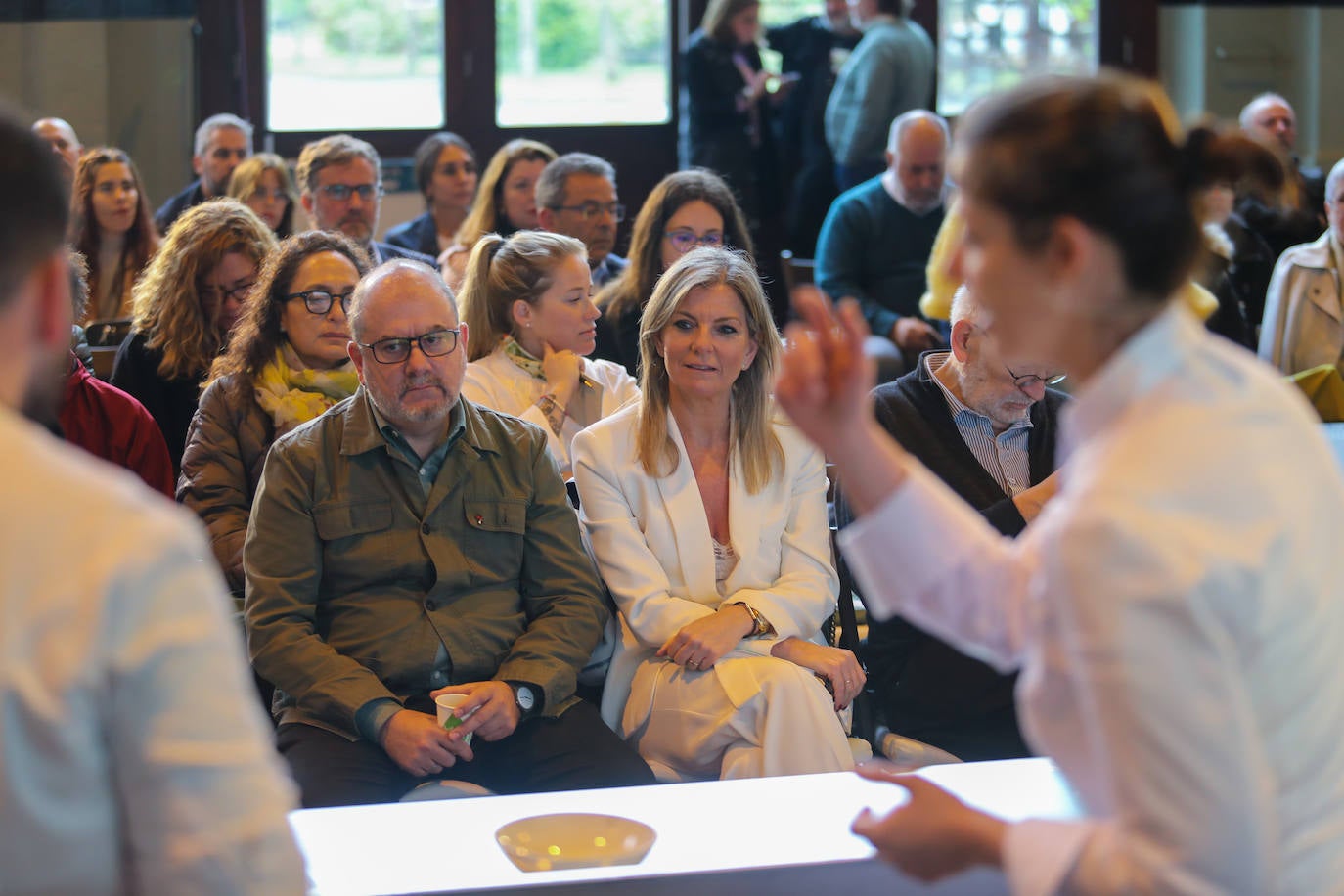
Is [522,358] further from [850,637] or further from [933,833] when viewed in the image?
[933,833]

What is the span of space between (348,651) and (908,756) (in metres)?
0.99

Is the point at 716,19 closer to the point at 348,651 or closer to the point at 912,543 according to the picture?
the point at 348,651

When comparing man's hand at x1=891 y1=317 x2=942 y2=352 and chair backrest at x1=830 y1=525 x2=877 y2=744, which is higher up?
man's hand at x1=891 y1=317 x2=942 y2=352

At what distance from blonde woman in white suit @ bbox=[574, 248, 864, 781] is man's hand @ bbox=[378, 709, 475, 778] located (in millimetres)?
404

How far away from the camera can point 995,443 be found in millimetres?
2725

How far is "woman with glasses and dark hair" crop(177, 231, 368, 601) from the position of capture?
2.88 meters

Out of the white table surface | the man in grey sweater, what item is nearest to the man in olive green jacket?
the white table surface

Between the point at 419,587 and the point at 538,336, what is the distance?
113cm

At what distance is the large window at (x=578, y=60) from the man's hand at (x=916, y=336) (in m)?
2.87

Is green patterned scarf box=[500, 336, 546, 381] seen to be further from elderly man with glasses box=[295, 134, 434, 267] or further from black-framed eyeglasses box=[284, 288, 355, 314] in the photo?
elderly man with glasses box=[295, 134, 434, 267]

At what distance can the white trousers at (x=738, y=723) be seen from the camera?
246 cm

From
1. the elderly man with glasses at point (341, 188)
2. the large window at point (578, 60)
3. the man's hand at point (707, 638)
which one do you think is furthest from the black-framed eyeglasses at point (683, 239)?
the large window at point (578, 60)

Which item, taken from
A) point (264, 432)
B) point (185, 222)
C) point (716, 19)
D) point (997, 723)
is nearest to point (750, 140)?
point (716, 19)

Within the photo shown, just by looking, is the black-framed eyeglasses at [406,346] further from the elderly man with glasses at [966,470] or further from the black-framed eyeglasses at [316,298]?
the elderly man with glasses at [966,470]
